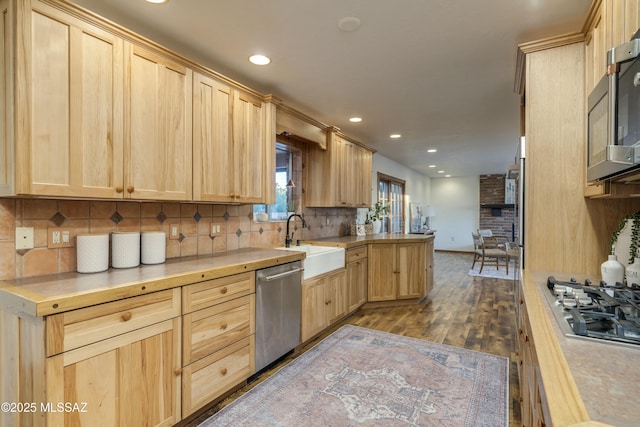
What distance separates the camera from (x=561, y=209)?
2008mm

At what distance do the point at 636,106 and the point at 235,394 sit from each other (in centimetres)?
253

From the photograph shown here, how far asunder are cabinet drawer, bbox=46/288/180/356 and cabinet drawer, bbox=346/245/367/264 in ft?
7.57

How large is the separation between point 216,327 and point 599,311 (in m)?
1.92

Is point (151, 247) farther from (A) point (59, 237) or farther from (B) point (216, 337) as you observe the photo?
(B) point (216, 337)

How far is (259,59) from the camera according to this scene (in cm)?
243

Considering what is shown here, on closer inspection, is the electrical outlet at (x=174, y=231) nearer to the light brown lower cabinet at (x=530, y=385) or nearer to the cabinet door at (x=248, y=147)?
the cabinet door at (x=248, y=147)

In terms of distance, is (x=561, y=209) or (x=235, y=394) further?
(x=235, y=394)

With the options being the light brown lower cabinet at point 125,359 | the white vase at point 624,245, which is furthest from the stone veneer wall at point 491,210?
the light brown lower cabinet at point 125,359

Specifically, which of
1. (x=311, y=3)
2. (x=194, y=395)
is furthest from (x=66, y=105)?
(x=194, y=395)

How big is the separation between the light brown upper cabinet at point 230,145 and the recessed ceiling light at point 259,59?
270 mm

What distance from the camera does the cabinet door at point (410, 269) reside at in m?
4.34

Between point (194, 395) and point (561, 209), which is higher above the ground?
point (561, 209)

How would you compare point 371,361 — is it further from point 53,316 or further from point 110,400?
point 53,316

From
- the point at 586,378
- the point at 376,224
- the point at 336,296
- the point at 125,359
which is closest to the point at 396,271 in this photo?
the point at 336,296
